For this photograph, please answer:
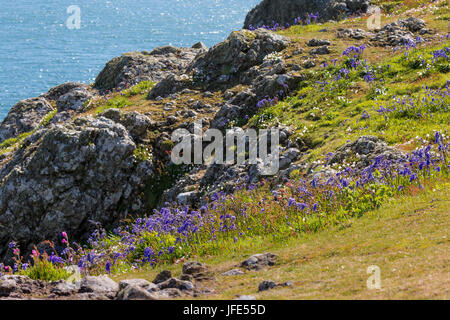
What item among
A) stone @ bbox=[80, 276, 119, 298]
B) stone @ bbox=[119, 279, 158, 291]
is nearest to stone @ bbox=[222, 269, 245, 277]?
stone @ bbox=[119, 279, 158, 291]

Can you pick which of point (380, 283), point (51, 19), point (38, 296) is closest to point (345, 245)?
point (380, 283)

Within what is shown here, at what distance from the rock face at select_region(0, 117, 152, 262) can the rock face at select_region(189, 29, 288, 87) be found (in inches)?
263

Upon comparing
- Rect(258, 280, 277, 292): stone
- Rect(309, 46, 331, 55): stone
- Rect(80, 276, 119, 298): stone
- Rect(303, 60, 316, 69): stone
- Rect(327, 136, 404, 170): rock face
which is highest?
Rect(309, 46, 331, 55): stone

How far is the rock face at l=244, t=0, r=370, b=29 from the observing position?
30281 mm

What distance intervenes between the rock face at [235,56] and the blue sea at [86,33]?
27.8 meters

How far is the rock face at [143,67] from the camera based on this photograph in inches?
1160

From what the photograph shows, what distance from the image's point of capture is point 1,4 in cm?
9094

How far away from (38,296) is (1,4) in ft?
319

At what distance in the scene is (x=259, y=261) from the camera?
369 inches

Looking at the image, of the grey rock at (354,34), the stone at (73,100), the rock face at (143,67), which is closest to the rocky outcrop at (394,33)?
the grey rock at (354,34)

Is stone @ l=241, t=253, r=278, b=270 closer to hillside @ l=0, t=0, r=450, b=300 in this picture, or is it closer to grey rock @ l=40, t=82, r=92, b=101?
hillside @ l=0, t=0, r=450, b=300

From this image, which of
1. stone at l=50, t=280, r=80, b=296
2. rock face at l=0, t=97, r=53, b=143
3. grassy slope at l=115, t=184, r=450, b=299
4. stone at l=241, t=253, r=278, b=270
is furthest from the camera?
rock face at l=0, t=97, r=53, b=143

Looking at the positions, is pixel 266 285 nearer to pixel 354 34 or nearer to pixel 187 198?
pixel 187 198

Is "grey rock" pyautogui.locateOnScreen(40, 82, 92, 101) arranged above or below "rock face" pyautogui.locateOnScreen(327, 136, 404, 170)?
above
